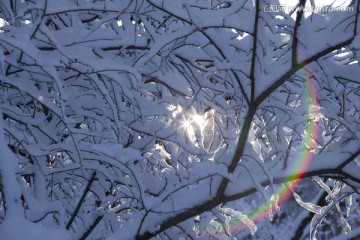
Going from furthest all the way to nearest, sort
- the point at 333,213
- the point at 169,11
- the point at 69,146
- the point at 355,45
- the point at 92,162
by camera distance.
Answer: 1. the point at 333,213
2. the point at 92,162
3. the point at 69,146
4. the point at 169,11
5. the point at 355,45

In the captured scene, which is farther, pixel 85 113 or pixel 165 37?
pixel 85 113

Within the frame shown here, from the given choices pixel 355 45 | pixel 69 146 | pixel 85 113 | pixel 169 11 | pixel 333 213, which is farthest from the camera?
pixel 333 213

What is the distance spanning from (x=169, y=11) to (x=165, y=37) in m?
0.09

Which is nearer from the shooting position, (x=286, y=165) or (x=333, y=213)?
(x=286, y=165)

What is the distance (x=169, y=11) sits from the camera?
5.56ft

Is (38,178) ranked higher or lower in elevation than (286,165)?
higher

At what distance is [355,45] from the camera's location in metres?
1.54

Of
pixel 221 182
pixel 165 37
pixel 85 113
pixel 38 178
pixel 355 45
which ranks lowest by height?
pixel 221 182

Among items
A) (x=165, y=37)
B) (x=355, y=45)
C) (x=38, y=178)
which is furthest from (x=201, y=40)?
(x=38, y=178)

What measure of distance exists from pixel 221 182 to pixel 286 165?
0.83ft

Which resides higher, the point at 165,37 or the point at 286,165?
the point at 165,37

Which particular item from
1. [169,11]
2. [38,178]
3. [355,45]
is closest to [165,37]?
[169,11]

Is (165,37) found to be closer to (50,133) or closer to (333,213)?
(50,133)

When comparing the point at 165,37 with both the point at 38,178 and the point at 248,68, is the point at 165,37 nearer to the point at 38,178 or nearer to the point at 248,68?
the point at 248,68
